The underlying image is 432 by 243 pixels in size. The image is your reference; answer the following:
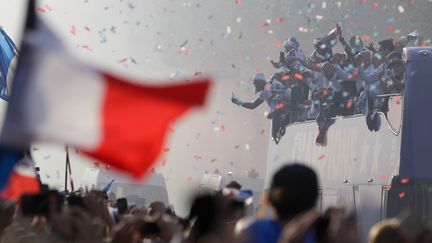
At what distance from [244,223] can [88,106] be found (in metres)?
1.13

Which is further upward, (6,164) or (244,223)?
(6,164)

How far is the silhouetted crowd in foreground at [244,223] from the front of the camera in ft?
15.4

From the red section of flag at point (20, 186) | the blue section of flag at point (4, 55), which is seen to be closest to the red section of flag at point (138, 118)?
the red section of flag at point (20, 186)

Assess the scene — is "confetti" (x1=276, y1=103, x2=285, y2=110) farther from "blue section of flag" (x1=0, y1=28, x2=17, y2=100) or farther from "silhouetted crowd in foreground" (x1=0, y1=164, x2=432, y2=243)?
"silhouetted crowd in foreground" (x1=0, y1=164, x2=432, y2=243)

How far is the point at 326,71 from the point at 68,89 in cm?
2926

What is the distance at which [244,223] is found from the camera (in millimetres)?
4859

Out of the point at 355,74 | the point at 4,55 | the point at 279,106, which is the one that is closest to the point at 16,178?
the point at 4,55

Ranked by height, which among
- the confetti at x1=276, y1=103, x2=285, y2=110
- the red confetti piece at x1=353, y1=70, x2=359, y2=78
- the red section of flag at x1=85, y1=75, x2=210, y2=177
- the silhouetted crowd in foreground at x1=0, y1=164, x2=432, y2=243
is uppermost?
the red confetti piece at x1=353, y1=70, x2=359, y2=78

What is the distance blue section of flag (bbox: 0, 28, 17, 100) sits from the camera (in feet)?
51.2

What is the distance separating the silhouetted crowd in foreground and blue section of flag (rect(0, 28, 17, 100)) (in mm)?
9795

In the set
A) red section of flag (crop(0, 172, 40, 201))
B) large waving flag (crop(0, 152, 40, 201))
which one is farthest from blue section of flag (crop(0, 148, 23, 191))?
red section of flag (crop(0, 172, 40, 201))

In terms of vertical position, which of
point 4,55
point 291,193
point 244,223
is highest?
point 4,55

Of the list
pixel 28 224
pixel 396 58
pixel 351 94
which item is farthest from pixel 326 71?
pixel 28 224

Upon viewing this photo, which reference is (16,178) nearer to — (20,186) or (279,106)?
(20,186)
